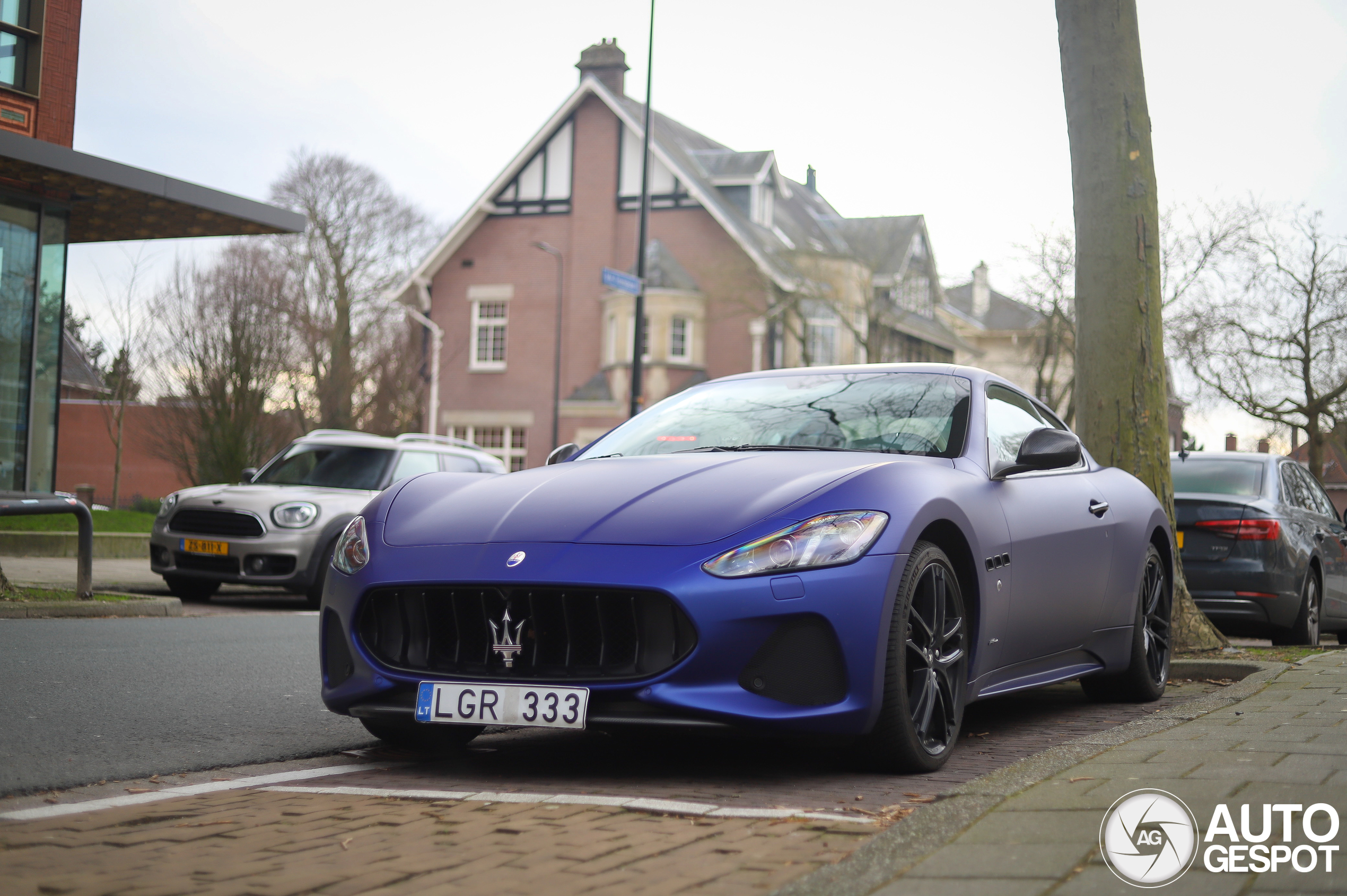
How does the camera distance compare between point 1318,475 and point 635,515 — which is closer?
point 635,515

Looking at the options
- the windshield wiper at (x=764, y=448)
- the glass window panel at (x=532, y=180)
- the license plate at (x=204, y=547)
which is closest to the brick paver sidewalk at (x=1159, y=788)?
the windshield wiper at (x=764, y=448)

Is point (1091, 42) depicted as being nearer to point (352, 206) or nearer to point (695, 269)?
point (695, 269)

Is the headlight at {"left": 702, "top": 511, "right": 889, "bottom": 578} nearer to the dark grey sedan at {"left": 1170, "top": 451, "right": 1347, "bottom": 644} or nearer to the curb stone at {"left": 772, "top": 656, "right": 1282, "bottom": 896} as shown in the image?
the curb stone at {"left": 772, "top": 656, "right": 1282, "bottom": 896}

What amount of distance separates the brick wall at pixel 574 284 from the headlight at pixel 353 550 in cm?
3593

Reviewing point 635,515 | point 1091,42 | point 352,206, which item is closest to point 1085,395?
point 1091,42

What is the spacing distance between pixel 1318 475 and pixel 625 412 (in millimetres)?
19565

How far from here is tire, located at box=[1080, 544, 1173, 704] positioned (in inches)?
255

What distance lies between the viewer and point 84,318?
2941cm

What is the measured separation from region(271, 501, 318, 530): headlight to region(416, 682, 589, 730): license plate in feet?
29.1

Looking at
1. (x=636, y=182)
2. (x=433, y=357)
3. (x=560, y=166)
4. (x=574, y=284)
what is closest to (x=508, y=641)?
(x=433, y=357)

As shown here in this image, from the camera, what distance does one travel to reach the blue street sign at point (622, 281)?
2056 cm

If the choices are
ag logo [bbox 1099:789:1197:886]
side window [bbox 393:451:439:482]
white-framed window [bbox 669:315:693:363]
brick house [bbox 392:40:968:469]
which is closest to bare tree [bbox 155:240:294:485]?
side window [bbox 393:451:439:482]

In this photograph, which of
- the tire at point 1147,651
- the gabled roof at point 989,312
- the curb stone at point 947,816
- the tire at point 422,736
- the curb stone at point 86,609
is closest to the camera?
the curb stone at point 947,816
